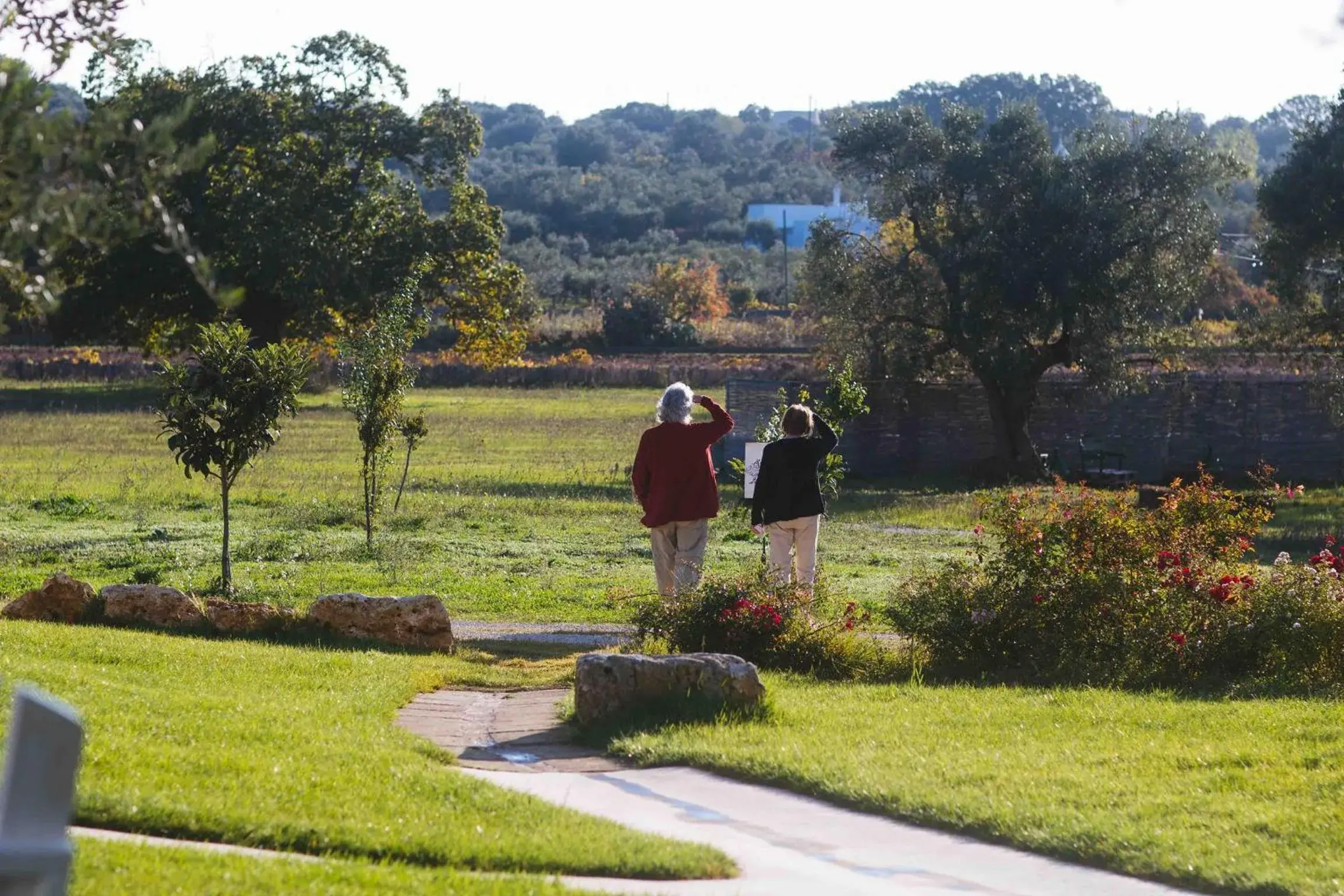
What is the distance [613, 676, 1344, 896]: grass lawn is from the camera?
720cm

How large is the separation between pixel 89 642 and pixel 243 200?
39.4 metres

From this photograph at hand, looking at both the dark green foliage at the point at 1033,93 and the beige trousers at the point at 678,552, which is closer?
the beige trousers at the point at 678,552

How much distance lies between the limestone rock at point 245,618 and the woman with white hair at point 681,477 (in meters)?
3.16

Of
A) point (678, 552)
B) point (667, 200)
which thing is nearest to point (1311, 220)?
point (678, 552)

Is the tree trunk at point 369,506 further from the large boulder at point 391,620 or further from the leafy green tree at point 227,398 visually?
the large boulder at point 391,620

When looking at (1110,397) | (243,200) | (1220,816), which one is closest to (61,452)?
(243,200)

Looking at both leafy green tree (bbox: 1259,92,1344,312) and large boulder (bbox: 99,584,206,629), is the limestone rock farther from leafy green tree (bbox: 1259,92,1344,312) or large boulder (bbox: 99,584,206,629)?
leafy green tree (bbox: 1259,92,1344,312)

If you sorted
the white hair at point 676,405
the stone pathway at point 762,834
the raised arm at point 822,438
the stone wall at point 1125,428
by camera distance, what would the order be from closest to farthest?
1. the stone pathway at point 762,834
2. the white hair at point 676,405
3. the raised arm at point 822,438
4. the stone wall at point 1125,428

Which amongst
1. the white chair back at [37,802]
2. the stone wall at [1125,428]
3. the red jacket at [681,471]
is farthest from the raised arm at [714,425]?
the stone wall at [1125,428]

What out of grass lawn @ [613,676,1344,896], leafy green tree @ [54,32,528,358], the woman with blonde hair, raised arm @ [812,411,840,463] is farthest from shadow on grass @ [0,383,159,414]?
grass lawn @ [613,676,1344,896]

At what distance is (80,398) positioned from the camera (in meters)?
54.7

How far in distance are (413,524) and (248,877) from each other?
18.1 meters

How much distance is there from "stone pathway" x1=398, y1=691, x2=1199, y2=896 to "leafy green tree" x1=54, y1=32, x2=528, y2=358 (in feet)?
131

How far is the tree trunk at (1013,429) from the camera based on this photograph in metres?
35.2
